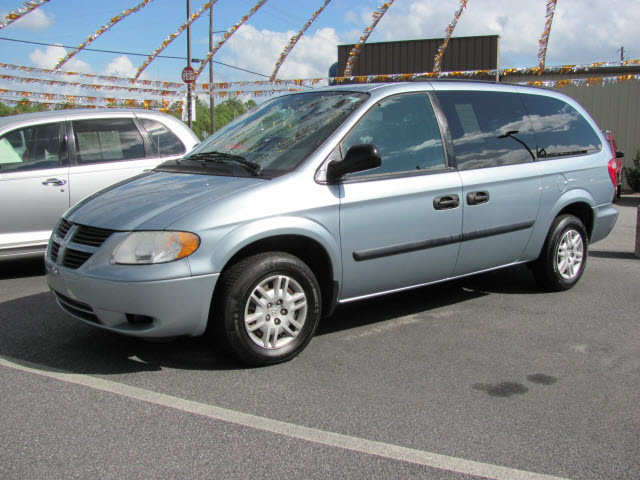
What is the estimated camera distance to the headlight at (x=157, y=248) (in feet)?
11.8

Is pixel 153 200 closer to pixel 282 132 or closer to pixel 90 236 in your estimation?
pixel 90 236

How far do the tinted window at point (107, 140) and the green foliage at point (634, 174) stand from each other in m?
14.8

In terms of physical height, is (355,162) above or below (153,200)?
above

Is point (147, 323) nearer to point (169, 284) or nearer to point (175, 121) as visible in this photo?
point (169, 284)

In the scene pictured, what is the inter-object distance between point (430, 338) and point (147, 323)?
198 cm

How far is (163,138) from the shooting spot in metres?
7.10

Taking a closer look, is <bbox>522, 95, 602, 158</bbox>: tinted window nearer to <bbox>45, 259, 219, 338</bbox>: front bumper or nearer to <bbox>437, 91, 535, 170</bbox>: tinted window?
<bbox>437, 91, 535, 170</bbox>: tinted window

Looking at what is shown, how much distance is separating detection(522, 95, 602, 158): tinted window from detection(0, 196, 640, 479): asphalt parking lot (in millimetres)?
1428

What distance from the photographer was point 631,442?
3021mm

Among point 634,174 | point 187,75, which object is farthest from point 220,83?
point 634,174

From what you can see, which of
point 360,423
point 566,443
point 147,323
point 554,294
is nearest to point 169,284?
point 147,323

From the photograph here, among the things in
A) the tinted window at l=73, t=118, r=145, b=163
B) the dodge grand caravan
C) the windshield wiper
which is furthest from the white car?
the windshield wiper

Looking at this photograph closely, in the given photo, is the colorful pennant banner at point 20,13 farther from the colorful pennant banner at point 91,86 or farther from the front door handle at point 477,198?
the front door handle at point 477,198

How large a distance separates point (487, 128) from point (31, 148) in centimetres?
442
